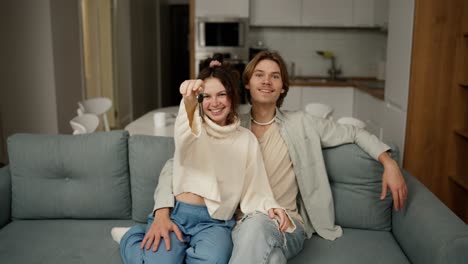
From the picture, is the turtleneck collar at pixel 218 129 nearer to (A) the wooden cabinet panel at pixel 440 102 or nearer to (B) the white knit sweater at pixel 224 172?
(B) the white knit sweater at pixel 224 172

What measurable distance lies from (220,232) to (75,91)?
12.3 feet

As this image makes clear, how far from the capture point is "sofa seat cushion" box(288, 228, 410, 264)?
1.92 m

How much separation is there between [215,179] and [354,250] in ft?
2.06

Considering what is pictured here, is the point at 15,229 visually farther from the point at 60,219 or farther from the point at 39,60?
the point at 39,60

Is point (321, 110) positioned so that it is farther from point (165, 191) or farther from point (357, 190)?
point (165, 191)

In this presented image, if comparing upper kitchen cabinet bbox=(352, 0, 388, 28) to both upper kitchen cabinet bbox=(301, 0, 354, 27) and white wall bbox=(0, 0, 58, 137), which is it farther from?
white wall bbox=(0, 0, 58, 137)

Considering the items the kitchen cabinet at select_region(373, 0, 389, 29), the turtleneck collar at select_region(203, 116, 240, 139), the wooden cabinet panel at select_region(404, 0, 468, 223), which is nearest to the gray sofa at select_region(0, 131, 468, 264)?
the turtleneck collar at select_region(203, 116, 240, 139)

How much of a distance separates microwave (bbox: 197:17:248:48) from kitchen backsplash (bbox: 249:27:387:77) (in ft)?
1.47

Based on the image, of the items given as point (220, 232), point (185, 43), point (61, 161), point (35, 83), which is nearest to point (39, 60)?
point (35, 83)

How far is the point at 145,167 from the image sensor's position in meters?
2.26

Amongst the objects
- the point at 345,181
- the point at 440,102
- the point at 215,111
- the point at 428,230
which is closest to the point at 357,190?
the point at 345,181

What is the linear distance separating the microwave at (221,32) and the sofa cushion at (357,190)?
10.7 feet

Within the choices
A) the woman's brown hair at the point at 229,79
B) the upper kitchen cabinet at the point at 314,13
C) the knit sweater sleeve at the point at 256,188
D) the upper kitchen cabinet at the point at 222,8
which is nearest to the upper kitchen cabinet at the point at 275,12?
the upper kitchen cabinet at the point at 314,13

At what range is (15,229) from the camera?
221 cm
